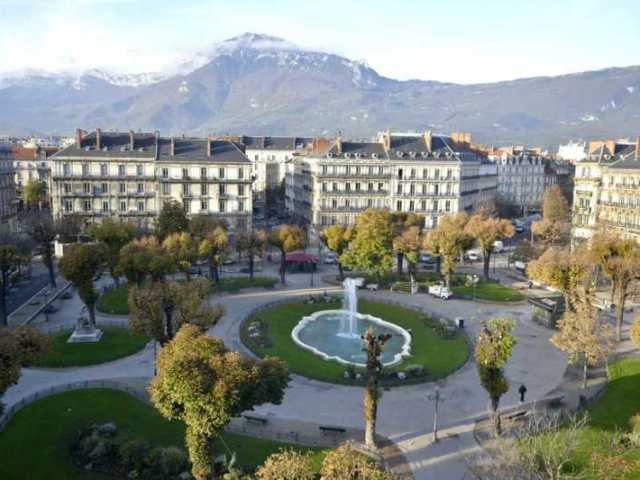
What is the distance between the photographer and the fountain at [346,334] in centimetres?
4609

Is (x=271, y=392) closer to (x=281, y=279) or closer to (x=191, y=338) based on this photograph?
(x=191, y=338)

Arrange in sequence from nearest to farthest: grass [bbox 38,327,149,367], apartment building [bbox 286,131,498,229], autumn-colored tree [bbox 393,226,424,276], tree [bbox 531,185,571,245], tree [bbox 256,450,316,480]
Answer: tree [bbox 256,450,316,480], grass [bbox 38,327,149,367], autumn-colored tree [bbox 393,226,424,276], tree [bbox 531,185,571,245], apartment building [bbox 286,131,498,229]

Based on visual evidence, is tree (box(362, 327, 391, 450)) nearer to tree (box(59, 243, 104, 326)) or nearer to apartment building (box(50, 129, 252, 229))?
tree (box(59, 243, 104, 326))

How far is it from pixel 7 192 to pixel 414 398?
3070 inches

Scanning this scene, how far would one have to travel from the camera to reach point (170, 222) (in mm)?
67750

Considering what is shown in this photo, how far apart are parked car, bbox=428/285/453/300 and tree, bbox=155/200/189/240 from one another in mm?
29990

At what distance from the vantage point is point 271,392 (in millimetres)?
27906

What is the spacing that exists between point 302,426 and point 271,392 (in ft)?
21.9

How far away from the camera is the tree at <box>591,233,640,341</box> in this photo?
50188 millimetres

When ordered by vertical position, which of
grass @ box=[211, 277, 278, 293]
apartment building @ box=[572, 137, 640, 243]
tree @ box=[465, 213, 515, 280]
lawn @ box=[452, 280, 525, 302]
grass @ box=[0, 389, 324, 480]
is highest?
apartment building @ box=[572, 137, 640, 243]

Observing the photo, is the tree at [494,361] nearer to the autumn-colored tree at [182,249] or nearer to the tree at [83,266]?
the autumn-colored tree at [182,249]

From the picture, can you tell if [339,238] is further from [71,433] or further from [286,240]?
[71,433]

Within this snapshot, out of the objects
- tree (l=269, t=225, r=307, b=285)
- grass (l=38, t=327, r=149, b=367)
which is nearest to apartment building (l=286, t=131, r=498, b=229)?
tree (l=269, t=225, r=307, b=285)

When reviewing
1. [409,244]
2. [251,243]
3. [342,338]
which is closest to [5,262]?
[251,243]
